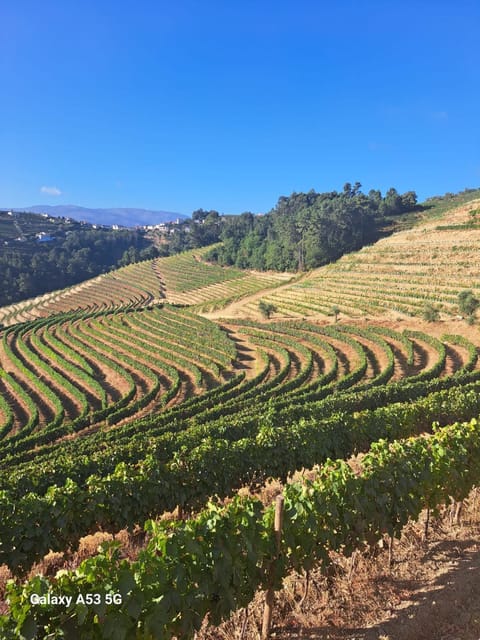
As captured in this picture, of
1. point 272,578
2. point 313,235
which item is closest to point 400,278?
point 313,235

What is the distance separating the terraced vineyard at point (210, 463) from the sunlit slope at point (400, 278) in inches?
439

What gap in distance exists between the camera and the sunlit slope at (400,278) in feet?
192

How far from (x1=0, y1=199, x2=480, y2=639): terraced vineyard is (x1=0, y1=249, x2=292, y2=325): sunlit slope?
42.1 metres

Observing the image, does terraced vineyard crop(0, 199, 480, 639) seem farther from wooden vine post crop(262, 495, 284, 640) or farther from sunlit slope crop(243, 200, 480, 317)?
sunlit slope crop(243, 200, 480, 317)

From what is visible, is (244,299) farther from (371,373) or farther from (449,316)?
(371,373)

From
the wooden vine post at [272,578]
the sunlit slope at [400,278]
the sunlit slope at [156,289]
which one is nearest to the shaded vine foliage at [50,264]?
the sunlit slope at [156,289]

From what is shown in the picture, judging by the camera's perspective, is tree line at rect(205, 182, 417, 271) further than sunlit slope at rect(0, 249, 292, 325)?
Yes

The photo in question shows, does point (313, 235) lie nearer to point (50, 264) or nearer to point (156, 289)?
point (156, 289)

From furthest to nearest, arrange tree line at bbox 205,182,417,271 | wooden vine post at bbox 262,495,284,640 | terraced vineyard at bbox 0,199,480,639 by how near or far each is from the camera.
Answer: tree line at bbox 205,182,417,271, wooden vine post at bbox 262,495,284,640, terraced vineyard at bbox 0,199,480,639

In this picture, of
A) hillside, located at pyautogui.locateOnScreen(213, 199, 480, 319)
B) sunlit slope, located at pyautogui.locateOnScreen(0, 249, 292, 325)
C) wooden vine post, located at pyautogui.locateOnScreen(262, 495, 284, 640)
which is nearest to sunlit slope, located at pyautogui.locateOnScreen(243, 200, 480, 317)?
hillside, located at pyautogui.locateOnScreen(213, 199, 480, 319)

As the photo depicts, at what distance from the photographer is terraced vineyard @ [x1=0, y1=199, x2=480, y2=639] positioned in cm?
559

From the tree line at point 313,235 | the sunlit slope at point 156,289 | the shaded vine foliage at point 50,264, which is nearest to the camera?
the sunlit slope at point 156,289

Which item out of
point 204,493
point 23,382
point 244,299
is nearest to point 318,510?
point 204,493

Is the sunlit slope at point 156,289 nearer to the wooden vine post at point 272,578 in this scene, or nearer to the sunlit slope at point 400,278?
the sunlit slope at point 400,278
